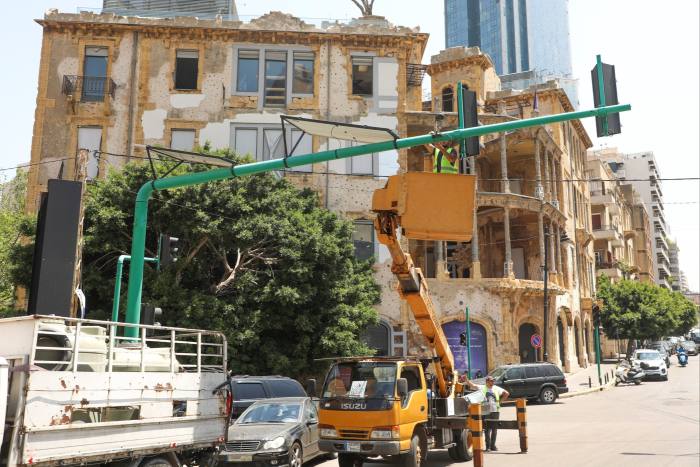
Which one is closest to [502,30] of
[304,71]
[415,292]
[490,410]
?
[304,71]

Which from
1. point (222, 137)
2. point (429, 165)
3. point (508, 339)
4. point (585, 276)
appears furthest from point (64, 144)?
point (585, 276)

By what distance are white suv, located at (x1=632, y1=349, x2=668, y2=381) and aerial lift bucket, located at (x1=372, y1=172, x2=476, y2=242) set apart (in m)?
30.8

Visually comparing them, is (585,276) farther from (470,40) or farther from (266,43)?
(470,40)

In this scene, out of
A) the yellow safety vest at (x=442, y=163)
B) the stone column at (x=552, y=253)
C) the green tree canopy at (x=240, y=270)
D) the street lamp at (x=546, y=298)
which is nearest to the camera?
the yellow safety vest at (x=442, y=163)

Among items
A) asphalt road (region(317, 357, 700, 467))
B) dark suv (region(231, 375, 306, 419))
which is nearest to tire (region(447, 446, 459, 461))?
asphalt road (region(317, 357, 700, 467))

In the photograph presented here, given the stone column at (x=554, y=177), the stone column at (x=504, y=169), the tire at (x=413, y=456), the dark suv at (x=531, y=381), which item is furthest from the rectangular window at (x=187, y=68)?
the tire at (x=413, y=456)

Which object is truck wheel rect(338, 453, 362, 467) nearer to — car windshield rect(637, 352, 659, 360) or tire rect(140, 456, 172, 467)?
tire rect(140, 456, 172, 467)

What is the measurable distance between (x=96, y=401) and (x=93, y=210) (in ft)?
55.7

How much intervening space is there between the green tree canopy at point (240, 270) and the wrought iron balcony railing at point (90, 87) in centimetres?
866

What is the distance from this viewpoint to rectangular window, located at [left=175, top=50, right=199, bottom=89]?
102 feet

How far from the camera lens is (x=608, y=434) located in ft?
50.8

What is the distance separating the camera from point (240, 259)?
2319 centimetres

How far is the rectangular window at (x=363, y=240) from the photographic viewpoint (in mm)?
29933

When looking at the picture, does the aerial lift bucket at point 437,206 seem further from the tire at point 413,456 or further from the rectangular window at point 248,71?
the rectangular window at point 248,71
